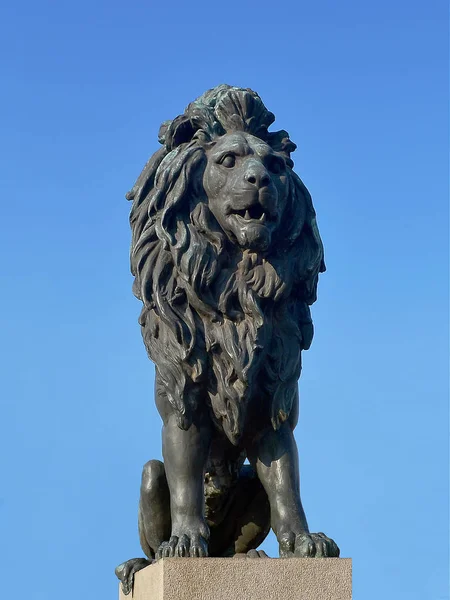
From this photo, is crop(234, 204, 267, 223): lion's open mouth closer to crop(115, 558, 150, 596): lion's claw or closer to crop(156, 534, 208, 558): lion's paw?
crop(156, 534, 208, 558): lion's paw

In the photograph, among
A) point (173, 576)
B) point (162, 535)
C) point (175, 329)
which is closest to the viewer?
point (173, 576)

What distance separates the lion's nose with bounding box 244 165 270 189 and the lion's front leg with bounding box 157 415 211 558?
1.43 metres

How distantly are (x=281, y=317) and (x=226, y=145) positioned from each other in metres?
1.04

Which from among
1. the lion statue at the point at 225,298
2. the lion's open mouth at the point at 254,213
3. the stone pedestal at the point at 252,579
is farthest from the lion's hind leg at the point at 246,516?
the lion's open mouth at the point at 254,213

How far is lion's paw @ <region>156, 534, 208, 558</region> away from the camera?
6.75 metres

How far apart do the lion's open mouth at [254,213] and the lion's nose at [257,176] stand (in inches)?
4.9

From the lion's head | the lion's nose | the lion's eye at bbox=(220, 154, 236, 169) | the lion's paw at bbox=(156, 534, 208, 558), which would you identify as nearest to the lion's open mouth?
the lion's head

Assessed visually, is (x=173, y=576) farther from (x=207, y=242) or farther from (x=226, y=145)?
(x=226, y=145)

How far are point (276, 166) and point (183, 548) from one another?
2240mm

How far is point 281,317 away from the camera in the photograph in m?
7.16

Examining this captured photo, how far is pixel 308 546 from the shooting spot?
22.3ft

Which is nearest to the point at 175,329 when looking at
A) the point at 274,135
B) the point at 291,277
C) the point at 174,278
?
the point at 174,278

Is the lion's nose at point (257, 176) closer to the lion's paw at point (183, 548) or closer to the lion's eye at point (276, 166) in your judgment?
the lion's eye at point (276, 166)

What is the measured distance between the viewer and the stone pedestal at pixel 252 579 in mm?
6582
